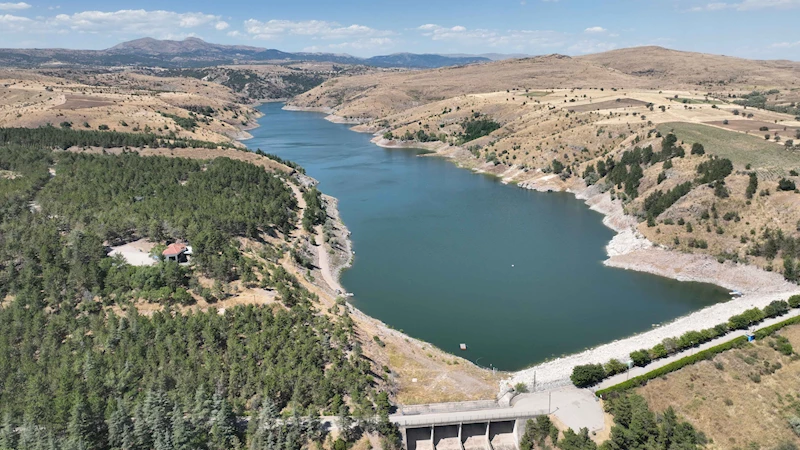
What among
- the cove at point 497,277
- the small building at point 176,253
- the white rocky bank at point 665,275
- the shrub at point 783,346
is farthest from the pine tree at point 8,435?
the shrub at point 783,346

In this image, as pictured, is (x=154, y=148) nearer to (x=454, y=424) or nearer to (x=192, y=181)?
(x=192, y=181)

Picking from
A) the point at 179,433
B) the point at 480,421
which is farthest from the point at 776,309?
the point at 179,433

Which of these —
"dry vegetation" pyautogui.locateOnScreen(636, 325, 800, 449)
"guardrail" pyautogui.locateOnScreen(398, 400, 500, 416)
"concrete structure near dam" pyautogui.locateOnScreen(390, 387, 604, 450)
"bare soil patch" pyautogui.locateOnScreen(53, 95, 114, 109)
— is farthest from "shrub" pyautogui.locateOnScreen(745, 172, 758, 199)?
"bare soil patch" pyautogui.locateOnScreen(53, 95, 114, 109)

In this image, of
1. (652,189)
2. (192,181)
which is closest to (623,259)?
(652,189)

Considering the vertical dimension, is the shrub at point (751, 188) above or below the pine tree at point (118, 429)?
above

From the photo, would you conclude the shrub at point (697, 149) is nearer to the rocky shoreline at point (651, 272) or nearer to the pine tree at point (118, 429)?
the rocky shoreline at point (651, 272)

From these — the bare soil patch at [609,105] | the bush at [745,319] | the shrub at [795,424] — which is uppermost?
the bare soil patch at [609,105]

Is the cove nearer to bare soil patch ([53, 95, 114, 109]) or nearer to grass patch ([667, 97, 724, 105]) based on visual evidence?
grass patch ([667, 97, 724, 105])
